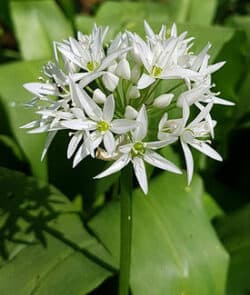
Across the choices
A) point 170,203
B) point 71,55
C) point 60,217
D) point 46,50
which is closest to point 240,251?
point 170,203

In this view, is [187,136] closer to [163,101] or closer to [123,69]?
[163,101]

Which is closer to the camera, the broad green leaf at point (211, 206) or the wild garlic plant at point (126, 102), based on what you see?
the wild garlic plant at point (126, 102)

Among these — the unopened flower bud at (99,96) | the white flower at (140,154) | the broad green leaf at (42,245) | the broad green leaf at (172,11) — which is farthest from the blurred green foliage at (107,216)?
the unopened flower bud at (99,96)

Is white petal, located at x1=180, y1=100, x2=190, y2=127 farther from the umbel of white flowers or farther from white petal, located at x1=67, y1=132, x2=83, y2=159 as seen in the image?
white petal, located at x1=67, y1=132, x2=83, y2=159

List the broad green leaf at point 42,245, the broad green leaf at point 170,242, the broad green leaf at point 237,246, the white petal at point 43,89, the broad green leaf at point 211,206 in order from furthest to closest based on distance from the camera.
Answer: the broad green leaf at point 211,206
the broad green leaf at point 237,246
the broad green leaf at point 170,242
the broad green leaf at point 42,245
the white petal at point 43,89

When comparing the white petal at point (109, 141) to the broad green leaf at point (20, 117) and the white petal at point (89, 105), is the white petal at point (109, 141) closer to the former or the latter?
the white petal at point (89, 105)

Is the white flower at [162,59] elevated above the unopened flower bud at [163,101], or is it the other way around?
the white flower at [162,59]

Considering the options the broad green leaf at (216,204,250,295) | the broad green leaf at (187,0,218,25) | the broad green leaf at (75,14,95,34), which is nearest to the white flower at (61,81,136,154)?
the broad green leaf at (216,204,250,295)

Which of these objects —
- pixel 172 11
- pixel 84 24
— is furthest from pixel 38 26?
pixel 172 11
